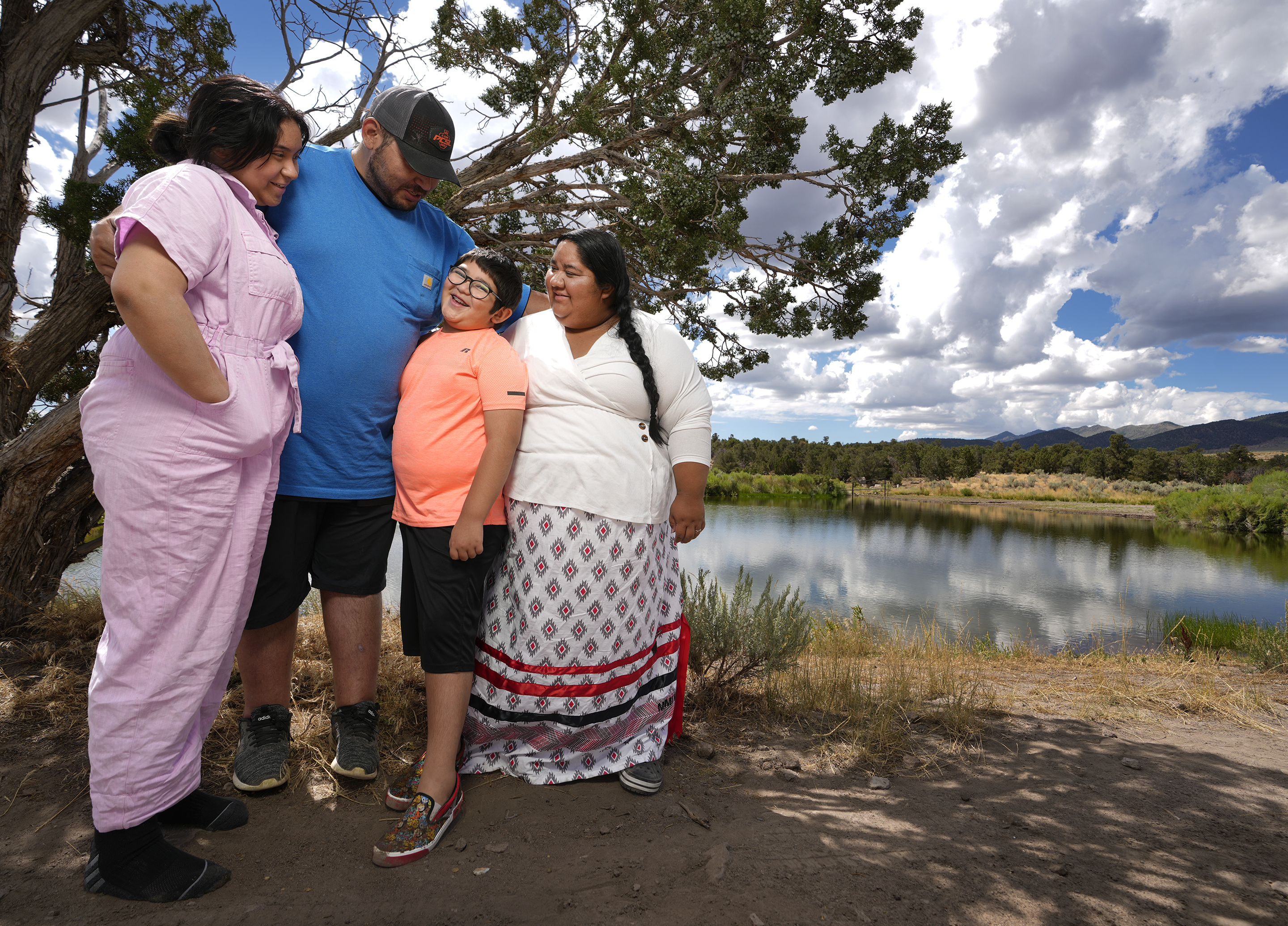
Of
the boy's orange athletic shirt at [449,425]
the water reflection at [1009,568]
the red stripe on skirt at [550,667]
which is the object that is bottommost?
the water reflection at [1009,568]

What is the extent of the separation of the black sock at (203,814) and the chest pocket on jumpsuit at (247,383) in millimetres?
1116

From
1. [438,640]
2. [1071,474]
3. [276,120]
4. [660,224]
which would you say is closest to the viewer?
[276,120]

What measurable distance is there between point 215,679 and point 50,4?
4538 mm

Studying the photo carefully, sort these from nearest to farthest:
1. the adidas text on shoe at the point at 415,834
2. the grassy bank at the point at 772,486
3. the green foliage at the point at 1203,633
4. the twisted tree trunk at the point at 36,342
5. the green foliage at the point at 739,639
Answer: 1. the adidas text on shoe at the point at 415,834
2. the green foliage at the point at 739,639
3. the twisted tree trunk at the point at 36,342
4. the green foliage at the point at 1203,633
5. the grassy bank at the point at 772,486

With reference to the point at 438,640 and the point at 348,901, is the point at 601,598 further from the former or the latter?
the point at 348,901

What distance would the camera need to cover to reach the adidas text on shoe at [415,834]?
6.16ft

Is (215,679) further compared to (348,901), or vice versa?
(215,679)

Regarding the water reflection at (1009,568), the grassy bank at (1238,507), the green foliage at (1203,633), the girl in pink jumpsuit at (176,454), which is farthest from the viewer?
the grassy bank at (1238,507)

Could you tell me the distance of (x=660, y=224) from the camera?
4.12 m

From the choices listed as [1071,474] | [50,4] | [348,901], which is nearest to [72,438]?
[50,4]

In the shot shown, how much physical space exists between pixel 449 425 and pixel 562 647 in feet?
2.89

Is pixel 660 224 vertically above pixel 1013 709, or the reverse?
pixel 660 224

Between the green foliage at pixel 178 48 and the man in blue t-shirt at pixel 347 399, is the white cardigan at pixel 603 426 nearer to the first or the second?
the man in blue t-shirt at pixel 347 399

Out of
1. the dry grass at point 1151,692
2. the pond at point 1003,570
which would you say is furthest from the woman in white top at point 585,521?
the dry grass at point 1151,692
